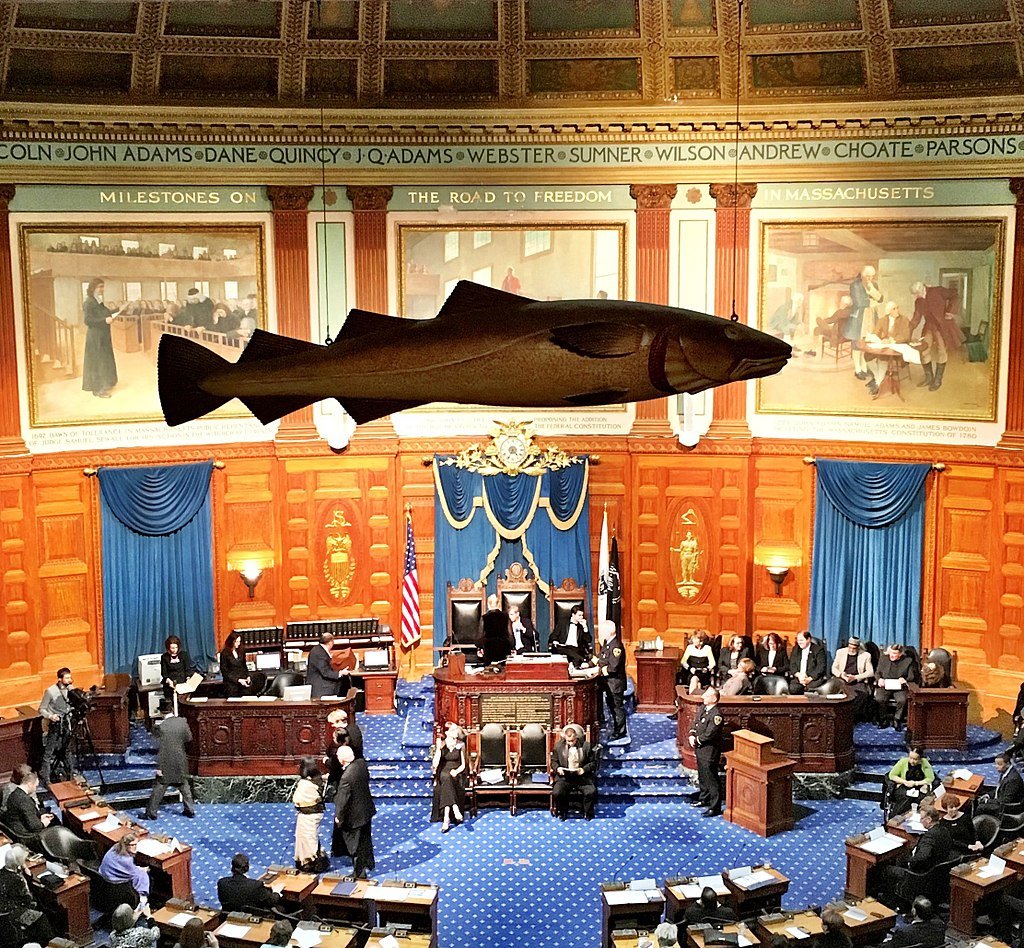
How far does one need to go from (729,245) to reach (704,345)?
1490 cm

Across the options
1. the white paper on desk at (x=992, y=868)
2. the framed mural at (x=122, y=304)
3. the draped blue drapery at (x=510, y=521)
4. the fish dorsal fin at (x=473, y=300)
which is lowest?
the white paper on desk at (x=992, y=868)

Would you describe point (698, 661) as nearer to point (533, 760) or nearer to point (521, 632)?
point (521, 632)

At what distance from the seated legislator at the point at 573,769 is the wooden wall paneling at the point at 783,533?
15.8 feet

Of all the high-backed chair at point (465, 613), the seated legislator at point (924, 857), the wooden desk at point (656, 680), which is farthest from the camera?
the high-backed chair at point (465, 613)

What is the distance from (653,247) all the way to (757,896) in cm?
978

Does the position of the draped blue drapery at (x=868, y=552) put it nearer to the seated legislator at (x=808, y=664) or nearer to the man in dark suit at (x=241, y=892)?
the seated legislator at (x=808, y=664)

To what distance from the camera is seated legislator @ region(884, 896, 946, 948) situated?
10.7 metres

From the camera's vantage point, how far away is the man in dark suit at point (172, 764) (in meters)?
15.2

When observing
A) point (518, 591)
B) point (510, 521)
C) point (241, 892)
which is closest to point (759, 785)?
point (518, 591)

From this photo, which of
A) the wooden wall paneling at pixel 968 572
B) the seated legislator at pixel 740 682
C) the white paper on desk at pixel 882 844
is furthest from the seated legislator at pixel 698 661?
the white paper on desk at pixel 882 844

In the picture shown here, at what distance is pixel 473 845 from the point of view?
14492 millimetres

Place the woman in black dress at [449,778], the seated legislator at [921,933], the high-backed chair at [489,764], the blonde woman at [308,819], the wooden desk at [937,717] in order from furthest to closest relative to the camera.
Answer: the wooden desk at [937,717] < the high-backed chair at [489,764] < the woman in black dress at [449,778] < the blonde woman at [308,819] < the seated legislator at [921,933]

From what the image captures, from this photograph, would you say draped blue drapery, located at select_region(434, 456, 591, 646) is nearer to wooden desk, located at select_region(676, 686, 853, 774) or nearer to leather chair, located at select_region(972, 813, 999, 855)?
wooden desk, located at select_region(676, 686, 853, 774)

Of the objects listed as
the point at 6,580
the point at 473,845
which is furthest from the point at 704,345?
the point at 6,580
